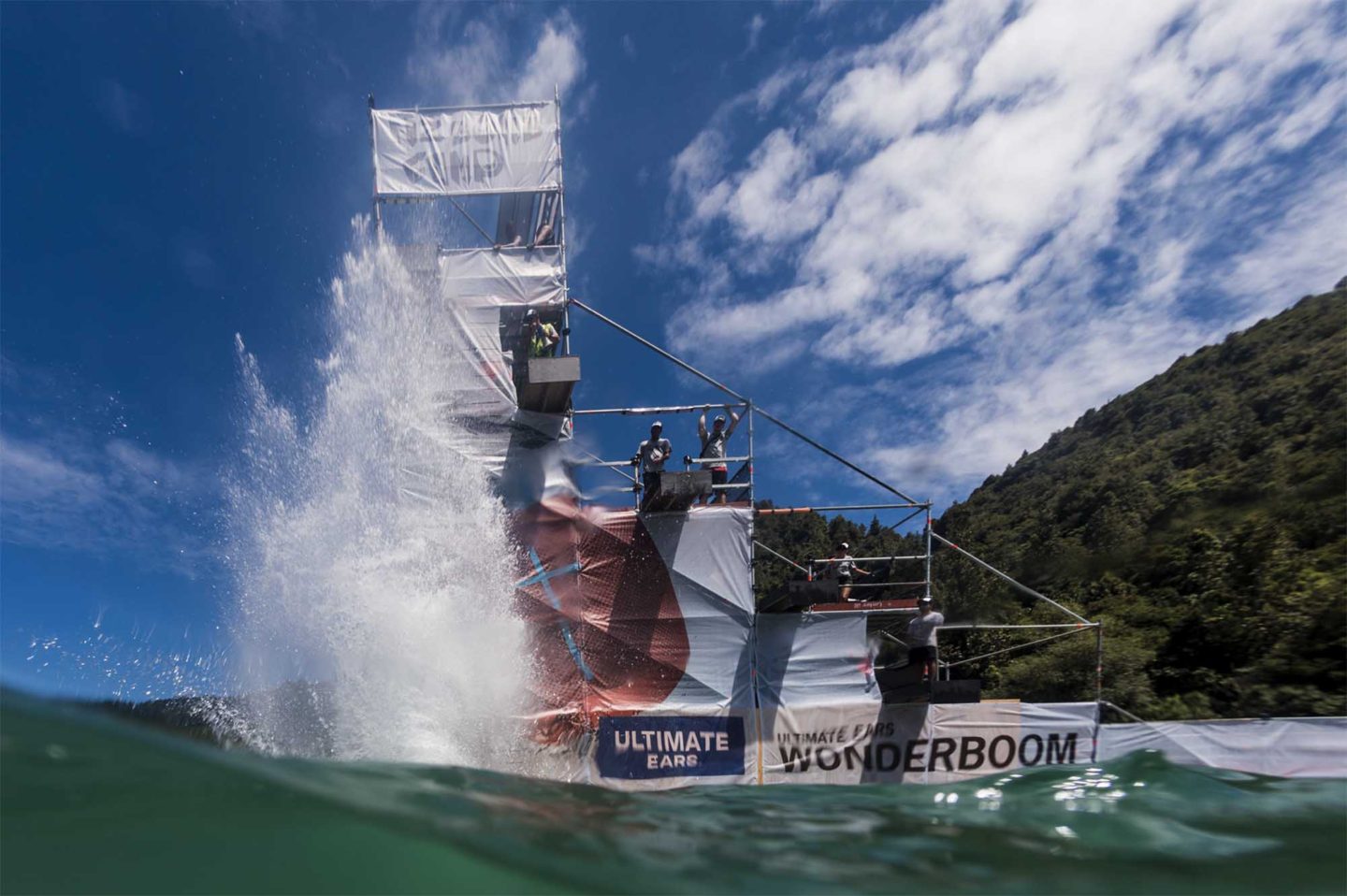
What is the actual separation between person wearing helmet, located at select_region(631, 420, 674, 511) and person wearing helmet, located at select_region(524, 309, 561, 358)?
6.39 ft

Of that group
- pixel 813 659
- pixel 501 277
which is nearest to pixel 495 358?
pixel 501 277

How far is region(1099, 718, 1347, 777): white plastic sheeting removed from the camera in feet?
23.5

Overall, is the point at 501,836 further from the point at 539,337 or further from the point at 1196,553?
the point at 1196,553

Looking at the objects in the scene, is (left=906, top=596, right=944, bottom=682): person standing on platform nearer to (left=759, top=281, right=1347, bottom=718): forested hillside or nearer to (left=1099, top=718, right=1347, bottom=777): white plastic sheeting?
(left=759, top=281, right=1347, bottom=718): forested hillside

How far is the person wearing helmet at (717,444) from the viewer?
1082 cm

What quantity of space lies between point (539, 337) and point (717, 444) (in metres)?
3.12

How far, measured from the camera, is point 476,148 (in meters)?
11.9

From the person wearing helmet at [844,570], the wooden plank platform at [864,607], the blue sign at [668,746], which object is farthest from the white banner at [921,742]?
the person wearing helmet at [844,570]

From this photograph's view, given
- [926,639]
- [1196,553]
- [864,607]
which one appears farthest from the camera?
[1196,553]

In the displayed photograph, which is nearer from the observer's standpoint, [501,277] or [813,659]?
[813,659]

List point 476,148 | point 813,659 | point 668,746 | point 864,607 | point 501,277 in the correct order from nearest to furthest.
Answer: point 668,746, point 813,659, point 864,607, point 501,277, point 476,148

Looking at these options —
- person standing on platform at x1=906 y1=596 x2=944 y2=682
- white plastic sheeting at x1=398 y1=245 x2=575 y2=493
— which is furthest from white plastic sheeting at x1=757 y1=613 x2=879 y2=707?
white plastic sheeting at x1=398 y1=245 x2=575 y2=493

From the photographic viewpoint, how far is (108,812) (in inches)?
114

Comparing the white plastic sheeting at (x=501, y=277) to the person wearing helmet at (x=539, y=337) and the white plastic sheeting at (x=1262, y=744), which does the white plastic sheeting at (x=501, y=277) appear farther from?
the white plastic sheeting at (x=1262, y=744)
